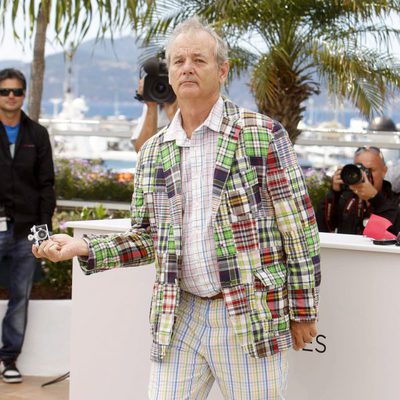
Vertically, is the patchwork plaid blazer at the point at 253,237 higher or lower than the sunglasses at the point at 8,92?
lower

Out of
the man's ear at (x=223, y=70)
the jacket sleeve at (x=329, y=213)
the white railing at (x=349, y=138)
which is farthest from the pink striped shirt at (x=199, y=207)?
the white railing at (x=349, y=138)

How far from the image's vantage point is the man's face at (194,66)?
11.3ft

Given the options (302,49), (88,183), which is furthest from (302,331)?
(88,183)

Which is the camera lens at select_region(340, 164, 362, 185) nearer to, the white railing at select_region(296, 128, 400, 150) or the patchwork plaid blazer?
the patchwork plaid blazer

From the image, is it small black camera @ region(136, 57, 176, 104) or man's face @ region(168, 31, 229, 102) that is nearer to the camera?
man's face @ region(168, 31, 229, 102)

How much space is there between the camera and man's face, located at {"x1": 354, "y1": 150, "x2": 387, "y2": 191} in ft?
19.4

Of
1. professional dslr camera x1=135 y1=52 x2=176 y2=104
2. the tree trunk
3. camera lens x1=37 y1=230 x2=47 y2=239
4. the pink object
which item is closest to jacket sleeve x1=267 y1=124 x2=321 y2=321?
the pink object

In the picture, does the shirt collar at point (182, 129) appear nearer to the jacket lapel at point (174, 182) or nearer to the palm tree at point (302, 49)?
the jacket lapel at point (174, 182)

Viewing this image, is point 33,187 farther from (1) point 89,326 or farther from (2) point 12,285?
(1) point 89,326

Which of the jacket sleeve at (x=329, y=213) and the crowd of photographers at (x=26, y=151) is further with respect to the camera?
the crowd of photographers at (x=26, y=151)

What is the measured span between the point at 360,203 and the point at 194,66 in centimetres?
219

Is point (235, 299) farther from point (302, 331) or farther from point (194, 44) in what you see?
point (194, 44)

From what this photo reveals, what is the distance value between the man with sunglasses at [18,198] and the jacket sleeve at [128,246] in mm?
2690

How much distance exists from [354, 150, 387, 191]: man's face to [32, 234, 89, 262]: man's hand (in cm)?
278
